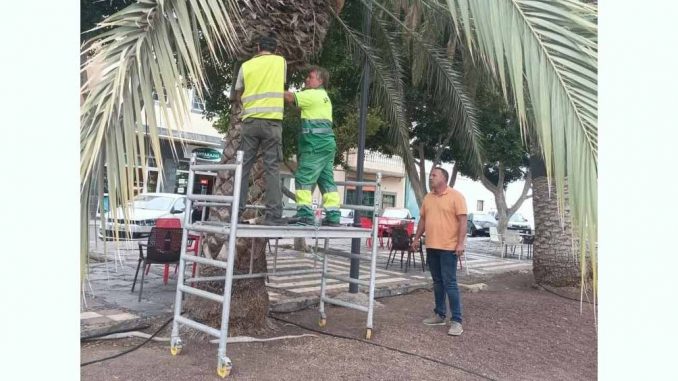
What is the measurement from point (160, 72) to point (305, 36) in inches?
115

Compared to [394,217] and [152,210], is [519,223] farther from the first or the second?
[152,210]

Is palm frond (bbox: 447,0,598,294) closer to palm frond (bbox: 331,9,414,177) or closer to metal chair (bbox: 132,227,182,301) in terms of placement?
palm frond (bbox: 331,9,414,177)

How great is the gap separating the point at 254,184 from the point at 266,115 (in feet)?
4.16

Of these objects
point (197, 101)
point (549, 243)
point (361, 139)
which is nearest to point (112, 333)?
point (361, 139)

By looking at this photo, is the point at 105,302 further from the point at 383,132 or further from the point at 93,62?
the point at 383,132

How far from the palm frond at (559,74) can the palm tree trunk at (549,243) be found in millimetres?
6399

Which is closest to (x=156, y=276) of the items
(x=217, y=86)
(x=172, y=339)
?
(x=217, y=86)

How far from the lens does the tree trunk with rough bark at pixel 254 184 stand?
17.5 feet

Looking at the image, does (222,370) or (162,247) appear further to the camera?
(162,247)

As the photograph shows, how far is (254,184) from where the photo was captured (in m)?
5.71

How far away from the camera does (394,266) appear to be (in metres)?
12.8

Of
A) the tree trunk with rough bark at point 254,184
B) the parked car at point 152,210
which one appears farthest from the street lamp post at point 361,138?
the parked car at point 152,210

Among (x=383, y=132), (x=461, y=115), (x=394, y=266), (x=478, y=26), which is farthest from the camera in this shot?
(x=383, y=132)

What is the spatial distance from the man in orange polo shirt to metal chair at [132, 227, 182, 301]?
3.45m
